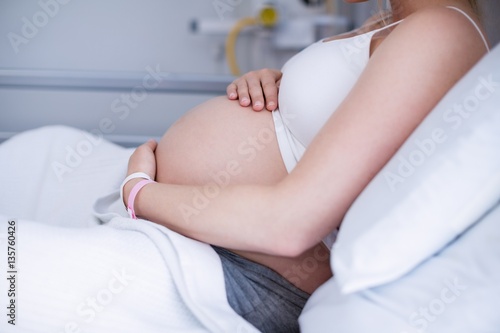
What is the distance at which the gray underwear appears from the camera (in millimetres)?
800

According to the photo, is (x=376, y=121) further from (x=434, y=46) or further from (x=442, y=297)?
(x=442, y=297)

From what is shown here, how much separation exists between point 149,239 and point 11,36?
6.85 feet

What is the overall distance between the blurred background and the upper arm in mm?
1837

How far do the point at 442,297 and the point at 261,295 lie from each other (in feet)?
0.96

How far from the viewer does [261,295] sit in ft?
2.69

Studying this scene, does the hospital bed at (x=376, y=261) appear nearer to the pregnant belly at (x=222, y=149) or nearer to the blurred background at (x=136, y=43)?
the pregnant belly at (x=222, y=149)

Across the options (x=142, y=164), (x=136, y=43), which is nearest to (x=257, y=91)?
(x=142, y=164)

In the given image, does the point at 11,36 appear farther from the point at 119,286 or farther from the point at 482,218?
the point at 482,218

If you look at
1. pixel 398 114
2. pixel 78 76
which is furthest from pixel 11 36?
pixel 398 114

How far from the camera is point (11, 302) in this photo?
68cm

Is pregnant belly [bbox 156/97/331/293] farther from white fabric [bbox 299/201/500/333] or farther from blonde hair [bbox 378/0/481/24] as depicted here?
blonde hair [bbox 378/0/481/24]

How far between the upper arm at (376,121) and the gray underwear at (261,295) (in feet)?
0.43

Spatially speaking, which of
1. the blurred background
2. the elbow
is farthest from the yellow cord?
the elbow

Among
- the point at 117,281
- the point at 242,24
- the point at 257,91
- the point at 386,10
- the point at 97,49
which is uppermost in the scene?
the point at 386,10
